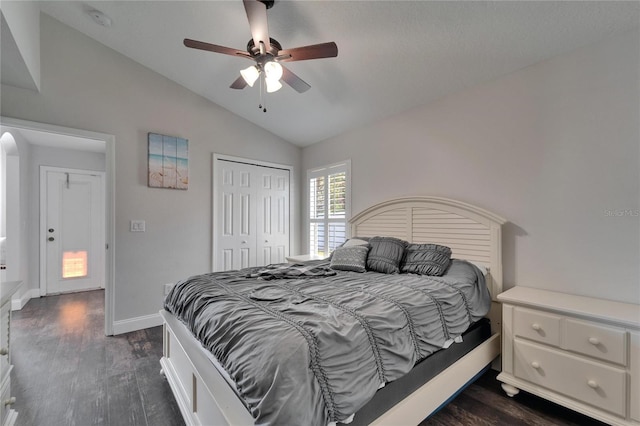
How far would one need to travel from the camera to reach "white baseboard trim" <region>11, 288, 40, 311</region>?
12.4 feet

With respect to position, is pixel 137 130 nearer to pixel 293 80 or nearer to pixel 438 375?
pixel 293 80

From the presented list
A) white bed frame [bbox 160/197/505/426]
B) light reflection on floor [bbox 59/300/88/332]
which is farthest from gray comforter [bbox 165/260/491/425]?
light reflection on floor [bbox 59/300/88/332]

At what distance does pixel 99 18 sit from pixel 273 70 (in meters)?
1.99

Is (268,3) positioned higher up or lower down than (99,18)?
lower down

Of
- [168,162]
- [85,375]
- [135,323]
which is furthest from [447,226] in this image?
[135,323]

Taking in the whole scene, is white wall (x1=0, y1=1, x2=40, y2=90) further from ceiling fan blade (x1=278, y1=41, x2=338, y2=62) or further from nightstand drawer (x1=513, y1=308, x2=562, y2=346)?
nightstand drawer (x1=513, y1=308, x2=562, y2=346)

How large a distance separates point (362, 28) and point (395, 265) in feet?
6.49

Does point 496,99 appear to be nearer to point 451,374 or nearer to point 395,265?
point 395,265

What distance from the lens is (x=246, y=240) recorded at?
Answer: 13.3 ft

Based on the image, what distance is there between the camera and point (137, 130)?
3.17m

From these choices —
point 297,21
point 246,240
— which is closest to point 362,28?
point 297,21

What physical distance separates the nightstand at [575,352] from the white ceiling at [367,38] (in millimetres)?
1853

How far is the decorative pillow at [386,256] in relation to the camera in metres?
2.51

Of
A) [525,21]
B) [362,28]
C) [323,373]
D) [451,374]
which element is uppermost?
[362,28]
